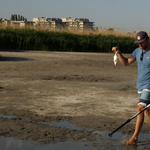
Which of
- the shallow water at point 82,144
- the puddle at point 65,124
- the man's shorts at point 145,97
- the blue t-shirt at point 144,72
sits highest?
the blue t-shirt at point 144,72

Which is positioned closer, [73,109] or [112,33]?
[73,109]

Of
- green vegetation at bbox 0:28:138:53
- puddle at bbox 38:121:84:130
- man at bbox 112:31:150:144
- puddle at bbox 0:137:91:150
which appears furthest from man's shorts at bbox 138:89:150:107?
green vegetation at bbox 0:28:138:53

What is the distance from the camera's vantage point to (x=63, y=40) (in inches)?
1106

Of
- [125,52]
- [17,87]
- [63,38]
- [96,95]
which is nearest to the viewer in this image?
[96,95]

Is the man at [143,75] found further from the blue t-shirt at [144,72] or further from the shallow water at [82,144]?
the shallow water at [82,144]

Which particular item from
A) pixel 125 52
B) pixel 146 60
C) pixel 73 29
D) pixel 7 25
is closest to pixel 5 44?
pixel 7 25

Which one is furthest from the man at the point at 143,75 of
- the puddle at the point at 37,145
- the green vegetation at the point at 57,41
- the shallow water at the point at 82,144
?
the green vegetation at the point at 57,41

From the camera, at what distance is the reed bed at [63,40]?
2622cm

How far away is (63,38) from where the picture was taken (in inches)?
1117

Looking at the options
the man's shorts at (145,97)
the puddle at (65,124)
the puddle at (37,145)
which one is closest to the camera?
the puddle at (37,145)

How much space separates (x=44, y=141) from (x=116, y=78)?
8.36 m

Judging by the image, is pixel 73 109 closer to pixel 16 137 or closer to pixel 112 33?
pixel 16 137

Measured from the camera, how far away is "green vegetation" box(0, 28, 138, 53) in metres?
26.1

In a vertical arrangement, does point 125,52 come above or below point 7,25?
below
